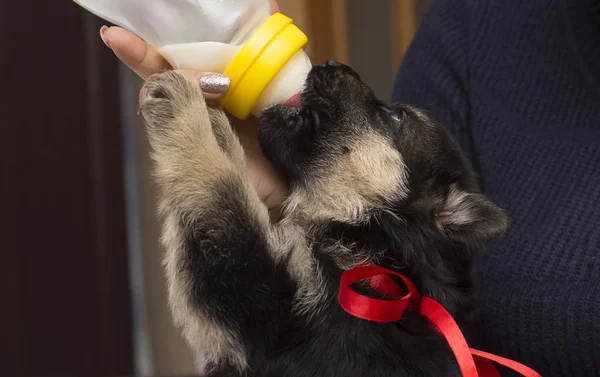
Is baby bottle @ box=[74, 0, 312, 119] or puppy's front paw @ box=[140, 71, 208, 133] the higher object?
baby bottle @ box=[74, 0, 312, 119]

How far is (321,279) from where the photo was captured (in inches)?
48.8

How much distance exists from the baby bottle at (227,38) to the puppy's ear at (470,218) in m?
0.45

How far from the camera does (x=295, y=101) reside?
4.37 ft

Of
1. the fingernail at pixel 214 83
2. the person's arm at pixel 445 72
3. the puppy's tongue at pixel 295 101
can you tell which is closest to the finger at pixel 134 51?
the fingernail at pixel 214 83

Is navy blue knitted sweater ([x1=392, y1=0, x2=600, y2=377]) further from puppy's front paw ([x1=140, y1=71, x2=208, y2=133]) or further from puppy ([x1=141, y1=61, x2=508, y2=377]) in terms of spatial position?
puppy's front paw ([x1=140, y1=71, x2=208, y2=133])

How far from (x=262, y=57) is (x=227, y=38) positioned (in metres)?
0.13

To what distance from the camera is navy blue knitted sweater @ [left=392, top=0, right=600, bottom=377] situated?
1.47m

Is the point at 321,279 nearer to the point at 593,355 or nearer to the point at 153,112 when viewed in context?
the point at 153,112

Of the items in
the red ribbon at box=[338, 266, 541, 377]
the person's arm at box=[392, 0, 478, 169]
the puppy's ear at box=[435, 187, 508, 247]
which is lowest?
the red ribbon at box=[338, 266, 541, 377]

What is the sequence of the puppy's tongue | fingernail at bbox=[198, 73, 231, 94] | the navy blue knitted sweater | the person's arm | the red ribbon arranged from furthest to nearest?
1. the person's arm
2. the navy blue knitted sweater
3. the puppy's tongue
4. fingernail at bbox=[198, 73, 231, 94]
5. the red ribbon

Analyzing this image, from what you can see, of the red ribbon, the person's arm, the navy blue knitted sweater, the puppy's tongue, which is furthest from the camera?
the person's arm

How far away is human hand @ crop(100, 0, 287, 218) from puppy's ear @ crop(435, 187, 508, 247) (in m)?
0.40

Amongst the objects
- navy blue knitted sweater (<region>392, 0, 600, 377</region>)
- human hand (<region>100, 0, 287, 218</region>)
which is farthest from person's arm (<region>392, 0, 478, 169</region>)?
human hand (<region>100, 0, 287, 218</region>)

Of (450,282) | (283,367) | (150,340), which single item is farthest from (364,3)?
(283,367)
